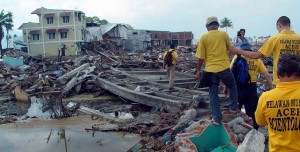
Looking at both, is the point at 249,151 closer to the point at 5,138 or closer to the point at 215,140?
the point at 215,140

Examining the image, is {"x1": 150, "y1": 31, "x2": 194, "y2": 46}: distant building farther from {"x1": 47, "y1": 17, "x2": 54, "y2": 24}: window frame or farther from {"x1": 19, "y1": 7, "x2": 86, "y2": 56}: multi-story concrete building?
{"x1": 47, "y1": 17, "x2": 54, "y2": 24}: window frame

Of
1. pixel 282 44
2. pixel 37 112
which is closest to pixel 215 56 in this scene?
pixel 282 44

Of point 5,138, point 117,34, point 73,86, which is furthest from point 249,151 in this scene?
point 117,34

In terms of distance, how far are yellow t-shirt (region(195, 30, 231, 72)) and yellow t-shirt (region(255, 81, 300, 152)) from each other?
291 cm

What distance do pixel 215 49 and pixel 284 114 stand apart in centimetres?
305

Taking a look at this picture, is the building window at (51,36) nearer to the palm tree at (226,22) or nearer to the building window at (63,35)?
the building window at (63,35)

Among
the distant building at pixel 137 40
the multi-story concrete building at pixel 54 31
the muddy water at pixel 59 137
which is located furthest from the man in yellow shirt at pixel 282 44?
the distant building at pixel 137 40

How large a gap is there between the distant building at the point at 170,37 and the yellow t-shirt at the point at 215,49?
62.6 m

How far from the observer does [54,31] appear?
Result: 172ft

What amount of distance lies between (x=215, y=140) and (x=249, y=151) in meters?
1.84

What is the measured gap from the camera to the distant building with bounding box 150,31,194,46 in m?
68.9

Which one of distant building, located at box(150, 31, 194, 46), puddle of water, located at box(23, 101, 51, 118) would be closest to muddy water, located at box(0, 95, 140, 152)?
puddle of water, located at box(23, 101, 51, 118)

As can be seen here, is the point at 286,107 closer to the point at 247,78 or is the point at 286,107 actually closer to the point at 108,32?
the point at 247,78

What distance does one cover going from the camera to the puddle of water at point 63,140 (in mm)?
7055
